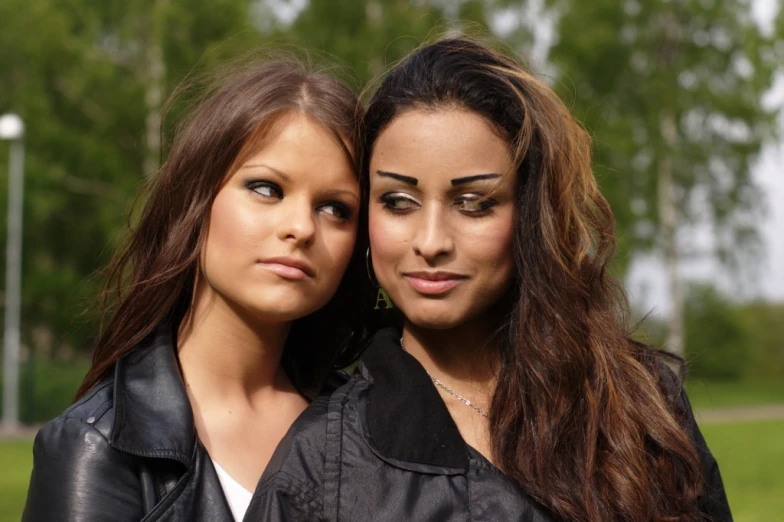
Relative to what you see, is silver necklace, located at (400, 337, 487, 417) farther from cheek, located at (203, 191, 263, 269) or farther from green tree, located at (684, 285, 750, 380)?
green tree, located at (684, 285, 750, 380)

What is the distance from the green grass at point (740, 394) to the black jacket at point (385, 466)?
20516 millimetres

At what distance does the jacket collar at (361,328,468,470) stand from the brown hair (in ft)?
2.25

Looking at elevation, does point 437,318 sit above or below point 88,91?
below

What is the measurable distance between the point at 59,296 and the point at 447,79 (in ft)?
84.4

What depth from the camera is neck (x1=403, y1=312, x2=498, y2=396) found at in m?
3.10

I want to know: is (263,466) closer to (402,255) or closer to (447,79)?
(402,255)

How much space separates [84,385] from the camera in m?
3.47

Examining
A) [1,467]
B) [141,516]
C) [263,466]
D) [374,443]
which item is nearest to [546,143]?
[374,443]

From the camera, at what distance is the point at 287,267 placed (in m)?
3.22

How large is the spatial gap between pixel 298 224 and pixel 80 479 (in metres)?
0.96

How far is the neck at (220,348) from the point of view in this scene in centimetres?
353

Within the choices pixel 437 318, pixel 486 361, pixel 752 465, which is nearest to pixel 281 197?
pixel 437 318

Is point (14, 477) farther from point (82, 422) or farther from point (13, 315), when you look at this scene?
point (82, 422)

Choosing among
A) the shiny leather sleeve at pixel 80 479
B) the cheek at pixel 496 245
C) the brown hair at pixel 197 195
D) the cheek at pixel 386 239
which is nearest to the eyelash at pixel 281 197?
the brown hair at pixel 197 195
